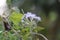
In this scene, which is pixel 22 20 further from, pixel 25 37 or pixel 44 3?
pixel 44 3

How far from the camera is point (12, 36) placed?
0.83 metres

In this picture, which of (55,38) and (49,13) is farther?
(55,38)

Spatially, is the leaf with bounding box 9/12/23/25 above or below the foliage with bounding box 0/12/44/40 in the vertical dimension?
above

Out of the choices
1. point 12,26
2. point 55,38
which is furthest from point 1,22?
point 55,38

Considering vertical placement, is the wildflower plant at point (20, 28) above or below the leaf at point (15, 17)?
below

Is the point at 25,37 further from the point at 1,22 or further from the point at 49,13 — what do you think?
the point at 49,13

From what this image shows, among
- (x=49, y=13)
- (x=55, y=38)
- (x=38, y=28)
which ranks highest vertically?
(x=38, y=28)

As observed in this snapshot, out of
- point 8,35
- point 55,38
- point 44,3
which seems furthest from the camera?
point 55,38

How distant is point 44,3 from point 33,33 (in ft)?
5.73

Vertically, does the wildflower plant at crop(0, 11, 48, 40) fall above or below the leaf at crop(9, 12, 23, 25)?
below

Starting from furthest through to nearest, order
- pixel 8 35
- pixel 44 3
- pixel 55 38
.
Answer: pixel 55 38 < pixel 44 3 < pixel 8 35

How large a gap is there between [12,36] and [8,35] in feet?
0.04

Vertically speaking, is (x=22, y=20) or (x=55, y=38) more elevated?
(x=22, y=20)

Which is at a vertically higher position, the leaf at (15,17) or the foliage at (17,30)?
the leaf at (15,17)
